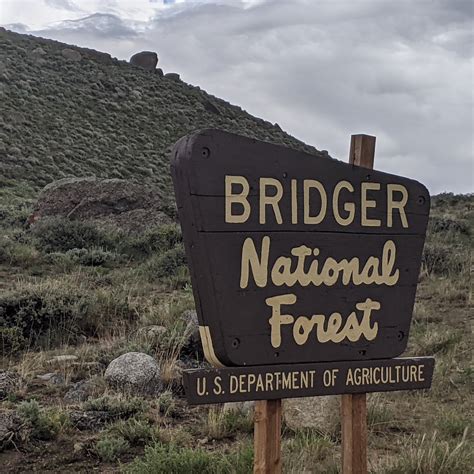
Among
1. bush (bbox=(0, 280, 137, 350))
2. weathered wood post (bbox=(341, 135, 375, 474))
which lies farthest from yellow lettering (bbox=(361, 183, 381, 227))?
bush (bbox=(0, 280, 137, 350))

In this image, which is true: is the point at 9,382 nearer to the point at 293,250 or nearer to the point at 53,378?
the point at 53,378

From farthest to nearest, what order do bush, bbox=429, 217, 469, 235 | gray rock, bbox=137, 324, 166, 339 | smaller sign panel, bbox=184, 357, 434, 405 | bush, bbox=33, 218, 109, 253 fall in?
bush, bbox=429, 217, 469, 235, bush, bbox=33, 218, 109, 253, gray rock, bbox=137, 324, 166, 339, smaller sign panel, bbox=184, 357, 434, 405

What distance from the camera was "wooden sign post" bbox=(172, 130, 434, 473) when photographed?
276 centimetres

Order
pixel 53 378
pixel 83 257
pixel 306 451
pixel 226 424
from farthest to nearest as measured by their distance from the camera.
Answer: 1. pixel 83 257
2. pixel 53 378
3. pixel 226 424
4. pixel 306 451

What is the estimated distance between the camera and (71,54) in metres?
43.8

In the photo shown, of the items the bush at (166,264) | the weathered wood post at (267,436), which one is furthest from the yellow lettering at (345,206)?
the bush at (166,264)

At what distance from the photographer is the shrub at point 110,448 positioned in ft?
14.7

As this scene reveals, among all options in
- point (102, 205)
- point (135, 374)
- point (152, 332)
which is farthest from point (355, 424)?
point (102, 205)

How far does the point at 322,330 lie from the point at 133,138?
32000mm

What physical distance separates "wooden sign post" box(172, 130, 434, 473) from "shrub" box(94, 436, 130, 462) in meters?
1.82

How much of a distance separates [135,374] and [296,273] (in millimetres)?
3012

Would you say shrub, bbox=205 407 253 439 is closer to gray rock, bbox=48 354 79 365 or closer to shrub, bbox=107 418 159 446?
shrub, bbox=107 418 159 446

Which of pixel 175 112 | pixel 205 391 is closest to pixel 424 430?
pixel 205 391

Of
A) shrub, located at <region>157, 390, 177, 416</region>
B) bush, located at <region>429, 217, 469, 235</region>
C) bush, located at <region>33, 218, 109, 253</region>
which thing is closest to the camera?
shrub, located at <region>157, 390, 177, 416</region>
